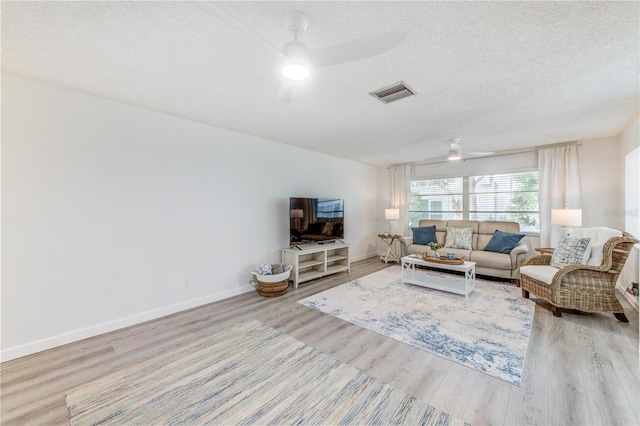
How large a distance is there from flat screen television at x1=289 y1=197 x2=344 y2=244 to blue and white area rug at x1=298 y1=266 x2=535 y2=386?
1017 mm

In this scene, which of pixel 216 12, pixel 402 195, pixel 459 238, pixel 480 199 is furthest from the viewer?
pixel 402 195

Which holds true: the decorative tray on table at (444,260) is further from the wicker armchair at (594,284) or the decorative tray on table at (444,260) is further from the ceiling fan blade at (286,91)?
the ceiling fan blade at (286,91)

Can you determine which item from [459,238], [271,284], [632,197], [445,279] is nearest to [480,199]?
[459,238]

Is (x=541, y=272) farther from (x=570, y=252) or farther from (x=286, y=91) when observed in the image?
(x=286, y=91)

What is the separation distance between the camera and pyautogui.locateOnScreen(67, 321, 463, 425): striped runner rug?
1583 millimetres

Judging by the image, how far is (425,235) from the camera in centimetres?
543

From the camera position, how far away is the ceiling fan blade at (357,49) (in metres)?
1.34

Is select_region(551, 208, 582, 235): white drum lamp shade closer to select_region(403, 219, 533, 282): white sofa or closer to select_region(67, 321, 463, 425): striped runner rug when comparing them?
select_region(403, 219, 533, 282): white sofa

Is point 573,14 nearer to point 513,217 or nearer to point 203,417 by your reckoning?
point 203,417

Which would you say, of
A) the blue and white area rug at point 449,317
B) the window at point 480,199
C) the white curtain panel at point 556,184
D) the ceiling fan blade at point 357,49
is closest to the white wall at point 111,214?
the blue and white area rug at point 449,317

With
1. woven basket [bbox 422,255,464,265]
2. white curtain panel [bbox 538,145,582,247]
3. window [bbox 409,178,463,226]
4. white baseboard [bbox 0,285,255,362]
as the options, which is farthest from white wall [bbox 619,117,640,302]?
white baseboard [bbox 0,285,255,362]

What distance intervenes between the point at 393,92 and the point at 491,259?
3465mm

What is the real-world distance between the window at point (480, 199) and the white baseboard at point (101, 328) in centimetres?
485

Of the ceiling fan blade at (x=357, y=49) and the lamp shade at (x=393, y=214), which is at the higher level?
the ceiling fan blade at (x=357, y=49)
